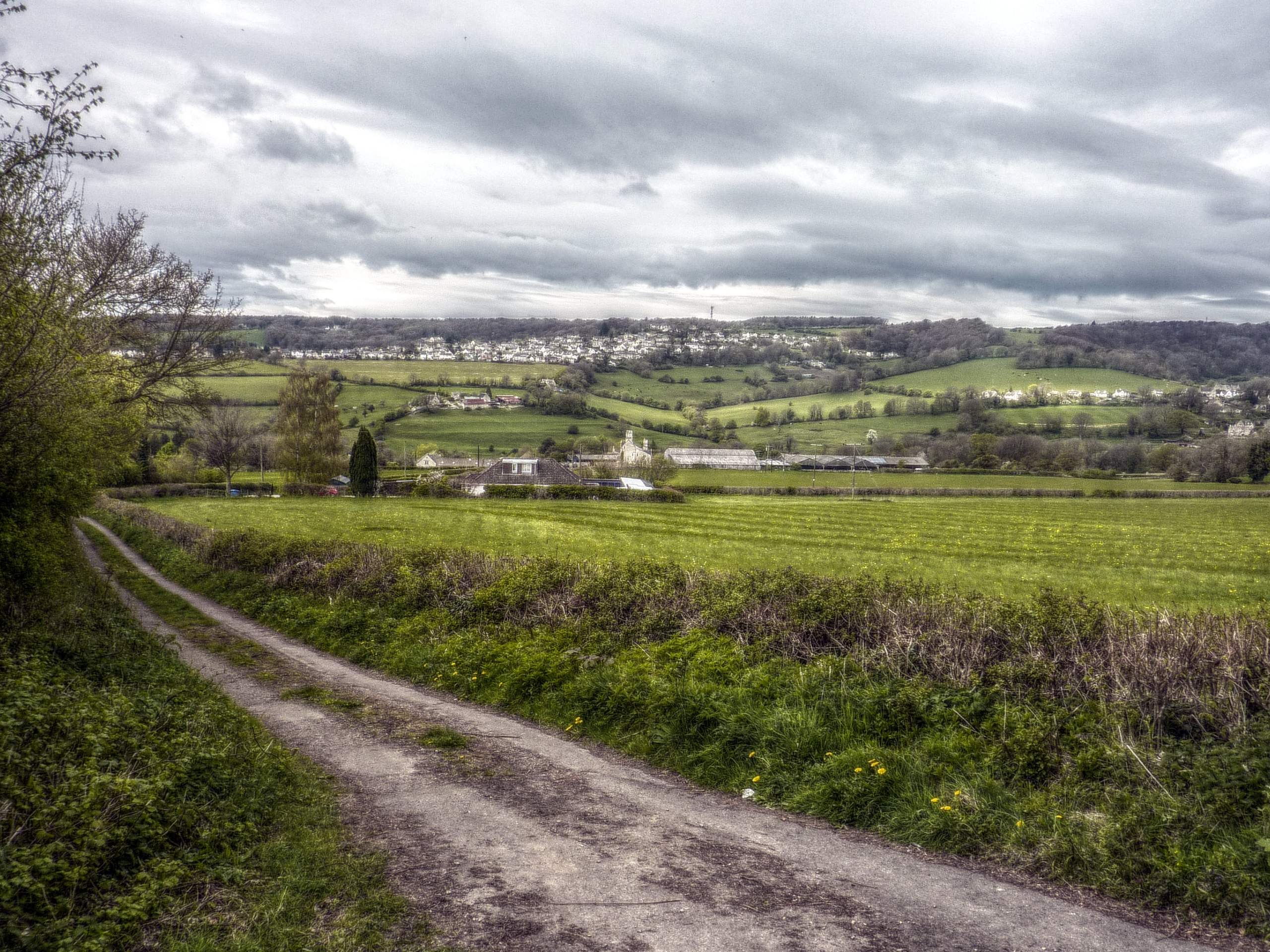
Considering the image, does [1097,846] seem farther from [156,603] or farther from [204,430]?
[204,430]

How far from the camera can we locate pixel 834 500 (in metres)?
72.0

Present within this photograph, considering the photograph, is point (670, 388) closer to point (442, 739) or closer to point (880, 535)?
point (880, 535)

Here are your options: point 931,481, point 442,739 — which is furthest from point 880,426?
point 442,739

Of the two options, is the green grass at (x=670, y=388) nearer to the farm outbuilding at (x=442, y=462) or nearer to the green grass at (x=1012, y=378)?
the green grass at (x=1012, y=378)

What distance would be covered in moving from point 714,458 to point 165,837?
121732 millimetres

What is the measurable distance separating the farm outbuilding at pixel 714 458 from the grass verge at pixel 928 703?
108464 millimetres

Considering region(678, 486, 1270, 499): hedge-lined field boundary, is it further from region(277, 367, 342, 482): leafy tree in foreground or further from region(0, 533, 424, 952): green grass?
region(0, 533, 424, 952): green grass

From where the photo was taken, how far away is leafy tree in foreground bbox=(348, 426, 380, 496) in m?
73.9

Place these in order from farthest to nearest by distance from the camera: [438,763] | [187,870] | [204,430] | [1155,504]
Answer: [204,430], [1155,504], [438,763], [187,870]

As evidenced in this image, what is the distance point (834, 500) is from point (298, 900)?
69696 mm

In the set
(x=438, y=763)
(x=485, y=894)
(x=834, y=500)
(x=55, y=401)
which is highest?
(x=55, y=401)

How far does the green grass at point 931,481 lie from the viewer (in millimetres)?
83188

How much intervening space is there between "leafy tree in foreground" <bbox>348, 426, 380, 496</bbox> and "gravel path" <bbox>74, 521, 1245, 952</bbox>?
2677 inches

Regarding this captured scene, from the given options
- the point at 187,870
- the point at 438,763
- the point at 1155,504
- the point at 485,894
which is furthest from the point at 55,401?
the point at 1155,504
